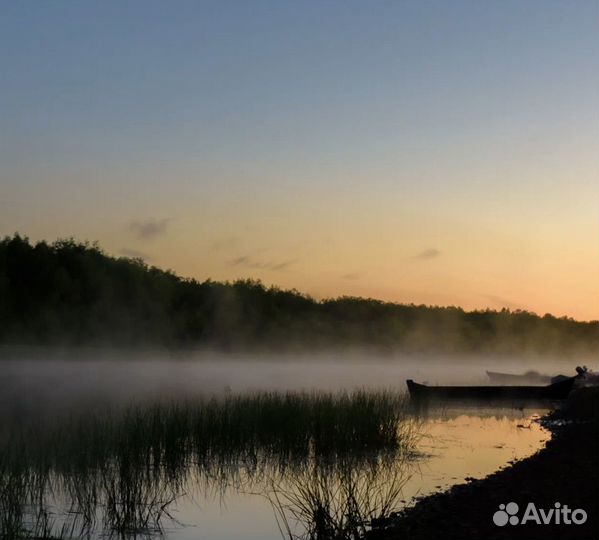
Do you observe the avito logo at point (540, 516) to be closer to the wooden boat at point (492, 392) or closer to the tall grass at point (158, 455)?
the tall grass at point (158, 455)

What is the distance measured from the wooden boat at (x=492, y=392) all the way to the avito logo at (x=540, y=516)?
2096cm

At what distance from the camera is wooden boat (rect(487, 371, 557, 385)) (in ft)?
160

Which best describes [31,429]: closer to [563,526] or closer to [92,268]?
[563,526]

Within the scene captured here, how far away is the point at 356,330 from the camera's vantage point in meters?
109

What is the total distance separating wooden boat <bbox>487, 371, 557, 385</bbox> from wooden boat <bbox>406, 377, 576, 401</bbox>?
15877mm

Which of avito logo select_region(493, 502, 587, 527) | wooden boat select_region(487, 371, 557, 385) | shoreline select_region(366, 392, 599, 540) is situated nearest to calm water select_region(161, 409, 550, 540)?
shoreline select_region(366, 392, 599, 540)

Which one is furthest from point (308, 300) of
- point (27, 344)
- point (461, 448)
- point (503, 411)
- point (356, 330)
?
point (461, 448)

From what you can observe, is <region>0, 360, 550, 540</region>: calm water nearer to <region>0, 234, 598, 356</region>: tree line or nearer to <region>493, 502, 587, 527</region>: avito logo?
<region>493, 502, 587, 527</region>: avito logo

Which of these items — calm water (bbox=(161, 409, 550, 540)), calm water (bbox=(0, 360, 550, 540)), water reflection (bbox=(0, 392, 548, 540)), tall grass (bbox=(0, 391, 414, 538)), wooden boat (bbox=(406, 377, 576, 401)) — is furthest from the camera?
wooden boat (bbox=(406, 377, 576, 401))

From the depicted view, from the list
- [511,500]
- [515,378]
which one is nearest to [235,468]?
Result: [511,500]

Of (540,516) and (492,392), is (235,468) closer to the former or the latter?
(540,516)

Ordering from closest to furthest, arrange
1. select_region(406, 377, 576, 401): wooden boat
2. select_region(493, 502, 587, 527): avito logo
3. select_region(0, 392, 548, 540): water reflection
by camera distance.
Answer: select_region(493, 502, 587, 527): avito logo < select_region(0, 392, 548, 540): water reflection < select_region(406, 377, 576, 401): wooden boat

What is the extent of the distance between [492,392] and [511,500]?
22.7 metres

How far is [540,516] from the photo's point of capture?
8.76 m
